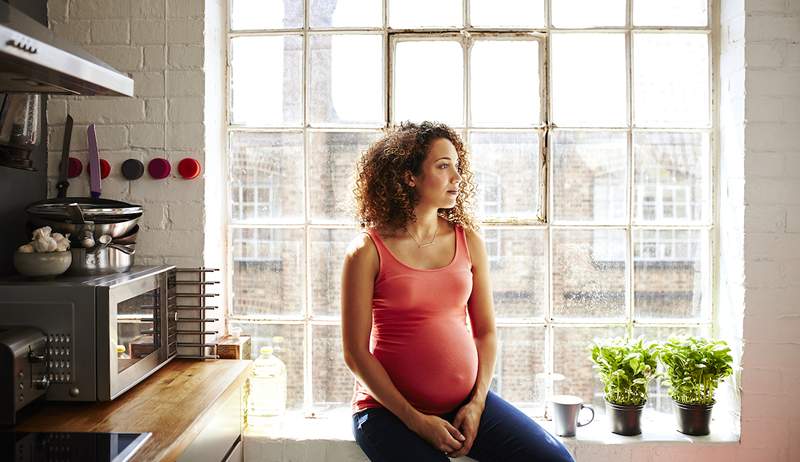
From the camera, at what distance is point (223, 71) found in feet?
7.66

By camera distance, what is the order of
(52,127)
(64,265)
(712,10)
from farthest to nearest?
(712,10) → (52,127) → (64,265)

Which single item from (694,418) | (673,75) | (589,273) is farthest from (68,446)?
(673,75)

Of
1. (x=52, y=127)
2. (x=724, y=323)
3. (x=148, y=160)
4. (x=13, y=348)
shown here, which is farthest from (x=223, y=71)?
(x=724, y=323)

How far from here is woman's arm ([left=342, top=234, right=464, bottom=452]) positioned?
5.58ft

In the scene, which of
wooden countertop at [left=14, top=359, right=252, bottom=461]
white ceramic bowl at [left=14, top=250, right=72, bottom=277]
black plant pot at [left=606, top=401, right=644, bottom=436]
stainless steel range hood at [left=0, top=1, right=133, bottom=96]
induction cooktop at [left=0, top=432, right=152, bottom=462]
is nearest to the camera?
stainless steel range hood at [left=0, top=1, right=133, bottom=96]

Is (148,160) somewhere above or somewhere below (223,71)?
below

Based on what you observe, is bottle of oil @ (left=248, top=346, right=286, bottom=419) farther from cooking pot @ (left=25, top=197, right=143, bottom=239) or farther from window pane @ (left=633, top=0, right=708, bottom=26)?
window pane @ (left=633, top=0, right=708, bottom=26)

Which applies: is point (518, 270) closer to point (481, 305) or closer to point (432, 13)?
point (481, 305)

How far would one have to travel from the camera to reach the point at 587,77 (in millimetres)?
2322

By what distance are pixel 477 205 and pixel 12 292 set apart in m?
1.50

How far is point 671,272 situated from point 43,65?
83.1 inches

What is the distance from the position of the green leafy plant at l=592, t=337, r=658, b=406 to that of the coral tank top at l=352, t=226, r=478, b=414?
1.79 feet

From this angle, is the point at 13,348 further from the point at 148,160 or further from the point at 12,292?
the point at 148,160

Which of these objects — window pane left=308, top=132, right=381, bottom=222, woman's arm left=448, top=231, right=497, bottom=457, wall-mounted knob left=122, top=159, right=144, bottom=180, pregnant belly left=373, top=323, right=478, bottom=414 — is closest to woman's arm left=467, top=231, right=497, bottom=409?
woman's arm left=448, top=231, right=497, bottom=457
